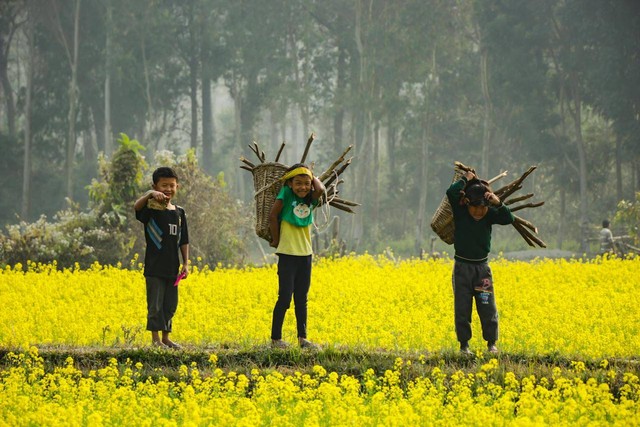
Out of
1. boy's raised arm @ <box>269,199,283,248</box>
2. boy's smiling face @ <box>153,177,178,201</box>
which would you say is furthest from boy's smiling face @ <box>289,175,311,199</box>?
boy's smiling face @ <box>153,177,178,201</box>

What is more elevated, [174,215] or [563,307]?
[174,215]

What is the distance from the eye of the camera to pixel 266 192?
8992 millimetres

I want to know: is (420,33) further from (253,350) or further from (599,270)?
(253,350)

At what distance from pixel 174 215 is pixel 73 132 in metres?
33.1

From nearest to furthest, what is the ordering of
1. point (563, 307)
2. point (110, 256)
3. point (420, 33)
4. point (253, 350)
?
point (253, 350), point (563, 307), point (110, 256), point (420, 33)

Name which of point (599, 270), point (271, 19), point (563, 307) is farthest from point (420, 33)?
point (563, 307)

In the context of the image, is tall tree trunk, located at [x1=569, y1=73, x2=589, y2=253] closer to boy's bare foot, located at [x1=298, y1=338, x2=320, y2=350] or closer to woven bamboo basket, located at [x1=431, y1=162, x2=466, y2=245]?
woven bamboo basket, located at [x1=431, y1=162, x2=466, y2=245]

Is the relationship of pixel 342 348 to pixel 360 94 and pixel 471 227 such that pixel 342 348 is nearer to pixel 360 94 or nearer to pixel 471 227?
pixel 471 227

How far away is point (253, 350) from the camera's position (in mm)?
8453

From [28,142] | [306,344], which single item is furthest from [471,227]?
[28,142]

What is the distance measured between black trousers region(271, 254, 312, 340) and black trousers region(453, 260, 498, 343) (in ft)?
4.28

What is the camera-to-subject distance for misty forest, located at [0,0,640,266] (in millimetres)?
37500

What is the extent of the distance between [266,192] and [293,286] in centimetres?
87

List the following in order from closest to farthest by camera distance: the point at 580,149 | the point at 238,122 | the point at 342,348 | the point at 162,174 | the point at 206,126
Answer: the point at 342,348, the point at 162,174, the point at 580,149, the point at 238,122, the point at 206,126
